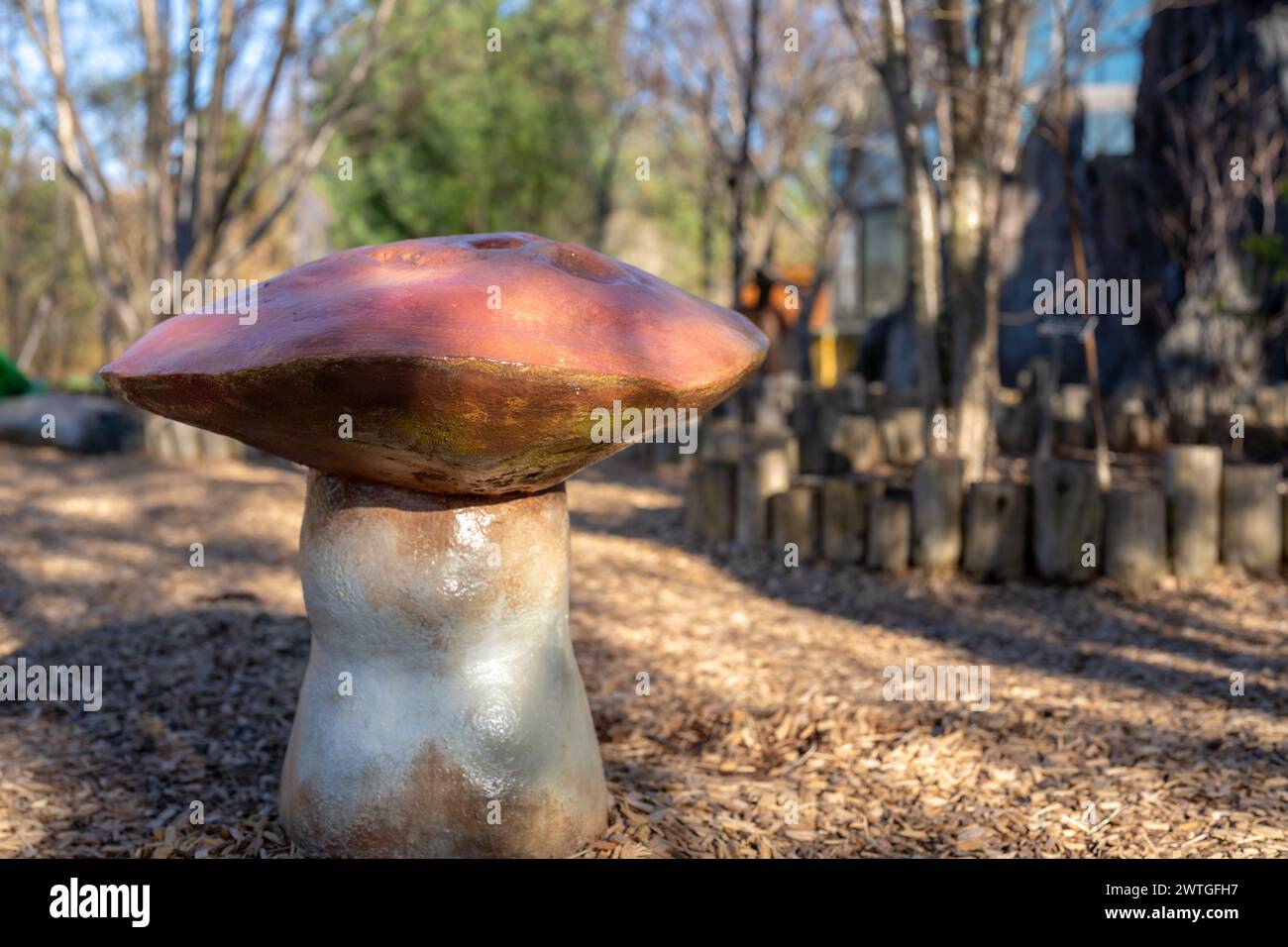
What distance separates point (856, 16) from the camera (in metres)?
7.45

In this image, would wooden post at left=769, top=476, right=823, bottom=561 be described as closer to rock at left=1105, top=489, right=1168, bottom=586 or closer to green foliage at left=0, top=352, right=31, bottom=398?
rock at left=1105, top=489, right=1168, bottom=586

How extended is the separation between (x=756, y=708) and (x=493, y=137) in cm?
1683

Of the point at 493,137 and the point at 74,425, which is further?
the point at 493,137

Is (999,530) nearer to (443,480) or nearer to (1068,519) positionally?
(1068,519)

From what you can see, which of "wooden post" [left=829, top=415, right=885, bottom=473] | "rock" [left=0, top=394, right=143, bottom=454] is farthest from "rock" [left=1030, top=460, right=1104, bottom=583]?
"rock" [left=0, top=394, right=143, bottom=454]

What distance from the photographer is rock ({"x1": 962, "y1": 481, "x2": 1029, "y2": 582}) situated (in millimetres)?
6055

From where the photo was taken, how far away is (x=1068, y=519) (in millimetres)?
5941

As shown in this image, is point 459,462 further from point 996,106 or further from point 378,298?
point 996,106

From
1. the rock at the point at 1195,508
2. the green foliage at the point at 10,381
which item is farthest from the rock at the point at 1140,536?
the green foliage at the point at 10,381

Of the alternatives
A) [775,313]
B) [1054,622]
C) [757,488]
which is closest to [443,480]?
[1054,622]

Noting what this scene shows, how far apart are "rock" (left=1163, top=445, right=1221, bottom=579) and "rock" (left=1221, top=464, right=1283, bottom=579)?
8cm

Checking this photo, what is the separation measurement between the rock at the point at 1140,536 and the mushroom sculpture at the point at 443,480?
11.4ft

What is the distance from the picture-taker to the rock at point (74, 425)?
10.6m
